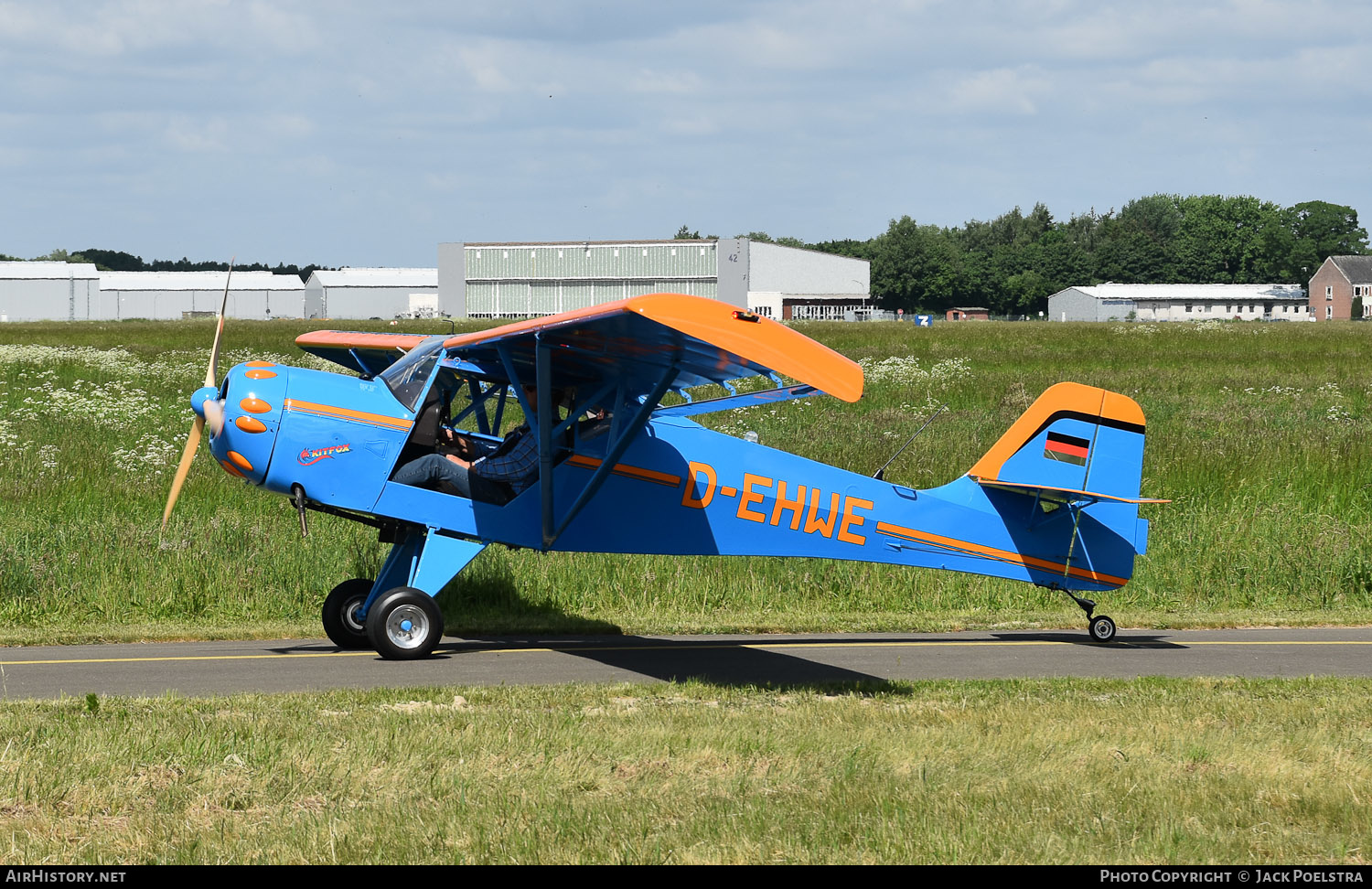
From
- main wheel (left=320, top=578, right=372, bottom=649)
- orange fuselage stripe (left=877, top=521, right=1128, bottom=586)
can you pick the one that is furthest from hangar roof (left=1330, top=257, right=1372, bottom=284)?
main wheel (left=320, top=578, right=372, bottom=649)

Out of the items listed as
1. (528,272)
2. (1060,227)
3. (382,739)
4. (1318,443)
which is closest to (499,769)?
(382,739)

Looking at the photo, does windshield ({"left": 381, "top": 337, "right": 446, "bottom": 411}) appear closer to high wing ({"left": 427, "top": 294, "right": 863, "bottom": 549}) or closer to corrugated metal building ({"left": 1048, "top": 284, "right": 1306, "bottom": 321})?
high wing ({"left": 427, "top": 294, "right": 863, "bottom": 549})

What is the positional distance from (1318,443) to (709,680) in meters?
14.7

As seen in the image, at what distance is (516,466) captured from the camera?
10.8 meters

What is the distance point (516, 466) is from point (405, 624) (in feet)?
5.13

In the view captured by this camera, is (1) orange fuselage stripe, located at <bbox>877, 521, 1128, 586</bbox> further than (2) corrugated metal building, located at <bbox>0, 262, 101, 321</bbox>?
No

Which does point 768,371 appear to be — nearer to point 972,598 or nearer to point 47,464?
point 972,598

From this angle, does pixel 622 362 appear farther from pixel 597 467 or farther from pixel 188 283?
pixel 188 283

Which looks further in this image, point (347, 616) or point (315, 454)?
point (347, 616)

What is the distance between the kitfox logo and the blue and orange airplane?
0.04 feet

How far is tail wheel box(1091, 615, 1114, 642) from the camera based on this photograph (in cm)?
1227

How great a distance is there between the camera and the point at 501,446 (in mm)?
10930

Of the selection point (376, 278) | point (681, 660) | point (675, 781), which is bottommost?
point (681, 660)

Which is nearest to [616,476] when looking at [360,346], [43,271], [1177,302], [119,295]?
[360,346]
